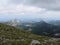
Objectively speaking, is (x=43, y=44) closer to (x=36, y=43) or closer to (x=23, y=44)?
(x=36, y=43)

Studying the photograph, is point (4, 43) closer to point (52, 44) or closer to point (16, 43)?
point (16, 43)

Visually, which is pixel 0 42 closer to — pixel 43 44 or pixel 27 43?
pixel 27 43

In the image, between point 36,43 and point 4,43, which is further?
point 4,43

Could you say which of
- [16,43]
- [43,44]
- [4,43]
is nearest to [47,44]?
[43,44]

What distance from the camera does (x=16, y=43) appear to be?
187ft

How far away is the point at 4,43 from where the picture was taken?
56781mm

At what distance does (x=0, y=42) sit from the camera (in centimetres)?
5838

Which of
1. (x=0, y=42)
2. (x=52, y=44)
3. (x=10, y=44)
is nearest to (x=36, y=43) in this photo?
(x=52, y=44)

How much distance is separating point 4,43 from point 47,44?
16.4m

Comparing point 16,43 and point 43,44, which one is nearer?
point 43,44

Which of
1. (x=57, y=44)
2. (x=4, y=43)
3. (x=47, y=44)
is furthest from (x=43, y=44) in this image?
(x=4, y=43)

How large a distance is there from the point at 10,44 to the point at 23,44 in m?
4.91

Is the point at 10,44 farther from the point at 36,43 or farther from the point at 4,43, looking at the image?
the point at 36,43

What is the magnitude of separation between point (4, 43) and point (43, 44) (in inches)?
592
